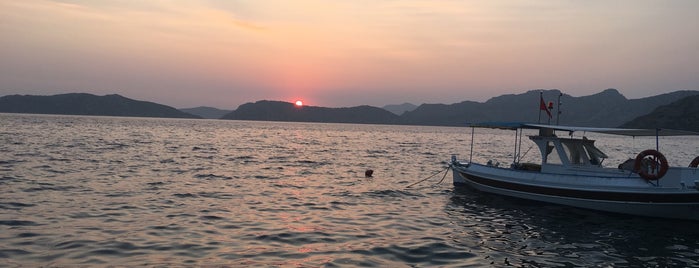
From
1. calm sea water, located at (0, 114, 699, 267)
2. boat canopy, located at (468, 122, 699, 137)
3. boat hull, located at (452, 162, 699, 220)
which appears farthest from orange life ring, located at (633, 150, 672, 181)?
calm sea water, located at (0, 114, 699, 267)

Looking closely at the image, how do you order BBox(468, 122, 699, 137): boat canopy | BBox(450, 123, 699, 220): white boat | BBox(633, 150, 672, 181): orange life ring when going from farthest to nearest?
BBox(468, 122, 699, 137): boat canopy < BBox(633, 150, 672, 181): orange life ring < BBox(450, 123, 699, 220): white boat

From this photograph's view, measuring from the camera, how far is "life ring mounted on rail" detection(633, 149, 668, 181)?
17734 millimetres

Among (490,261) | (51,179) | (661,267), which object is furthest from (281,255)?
(51,179)

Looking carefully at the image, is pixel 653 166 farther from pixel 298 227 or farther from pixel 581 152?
pixel 298 227

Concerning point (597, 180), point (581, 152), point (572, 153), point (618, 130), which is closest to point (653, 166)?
point (618, 130)

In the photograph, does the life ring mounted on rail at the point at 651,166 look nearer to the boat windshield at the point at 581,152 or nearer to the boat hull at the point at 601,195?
the boat hull at the point at 601,195

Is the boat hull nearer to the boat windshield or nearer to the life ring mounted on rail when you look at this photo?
the life ring mounted on rail

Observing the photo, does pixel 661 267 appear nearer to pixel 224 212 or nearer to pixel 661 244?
pixel 661 244

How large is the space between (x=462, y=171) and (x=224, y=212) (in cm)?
1344

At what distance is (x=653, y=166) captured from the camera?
60.1 feet

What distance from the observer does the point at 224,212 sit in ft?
56.5

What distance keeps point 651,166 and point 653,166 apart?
0.27ft

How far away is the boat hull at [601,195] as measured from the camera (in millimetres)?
17297

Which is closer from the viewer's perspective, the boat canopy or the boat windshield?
the boat canopy
